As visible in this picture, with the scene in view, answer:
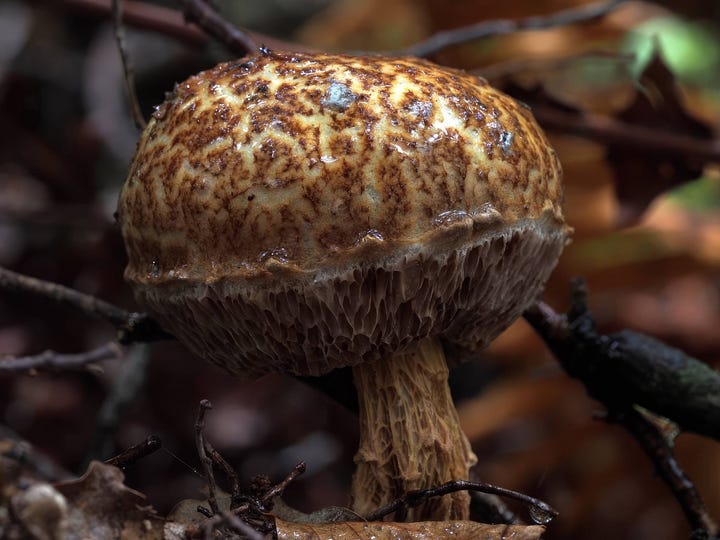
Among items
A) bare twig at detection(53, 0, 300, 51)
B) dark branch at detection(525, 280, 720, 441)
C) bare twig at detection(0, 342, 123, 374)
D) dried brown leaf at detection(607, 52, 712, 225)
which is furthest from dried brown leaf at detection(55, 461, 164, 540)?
dried brown leaf at detection(607, 52, 712, 225)

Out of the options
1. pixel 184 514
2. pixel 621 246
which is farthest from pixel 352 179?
pixel 621 246

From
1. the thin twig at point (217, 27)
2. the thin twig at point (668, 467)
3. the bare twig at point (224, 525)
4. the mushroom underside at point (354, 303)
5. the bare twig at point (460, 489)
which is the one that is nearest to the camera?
the bare twig at point (224, 525)

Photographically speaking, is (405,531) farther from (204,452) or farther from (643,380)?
(643,380)

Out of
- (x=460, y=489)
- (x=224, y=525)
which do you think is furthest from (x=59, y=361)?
(x=460, y=489)

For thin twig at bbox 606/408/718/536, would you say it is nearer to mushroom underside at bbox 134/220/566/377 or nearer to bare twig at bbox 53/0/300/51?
mushroom underside at bbox 134/220/566/377

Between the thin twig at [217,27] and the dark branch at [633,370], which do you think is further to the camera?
the thin twig at [217,27]

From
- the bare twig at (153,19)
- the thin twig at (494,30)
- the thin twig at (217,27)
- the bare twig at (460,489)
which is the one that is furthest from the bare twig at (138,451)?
the bare twig at (153,19)

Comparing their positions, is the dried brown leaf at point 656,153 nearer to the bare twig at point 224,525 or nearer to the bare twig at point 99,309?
the bare twig at point 99,309
